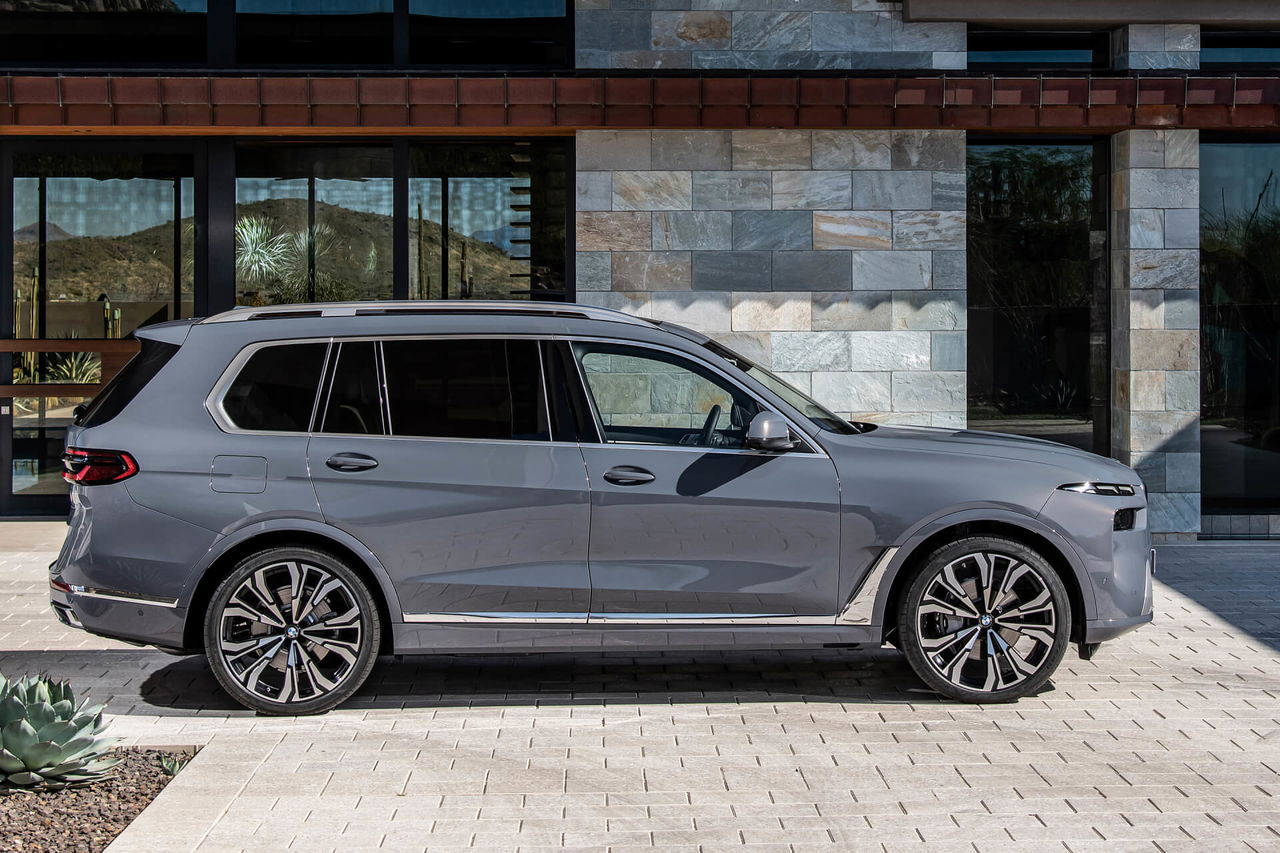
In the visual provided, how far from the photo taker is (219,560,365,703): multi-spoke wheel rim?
675 cm

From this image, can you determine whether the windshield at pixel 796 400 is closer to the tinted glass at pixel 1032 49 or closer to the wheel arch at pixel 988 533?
the wheel arch at pixel 988 533

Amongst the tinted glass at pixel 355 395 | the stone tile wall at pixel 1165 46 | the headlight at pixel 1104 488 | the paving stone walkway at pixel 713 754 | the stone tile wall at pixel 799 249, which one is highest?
the stone tile wall at pixel 1165 46

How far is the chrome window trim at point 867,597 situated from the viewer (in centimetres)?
686

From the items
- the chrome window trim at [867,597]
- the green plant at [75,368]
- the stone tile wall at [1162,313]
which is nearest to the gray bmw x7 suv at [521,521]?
the chrome window trim at [867,597]

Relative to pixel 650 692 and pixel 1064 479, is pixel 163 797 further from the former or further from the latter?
pixel 1064 479

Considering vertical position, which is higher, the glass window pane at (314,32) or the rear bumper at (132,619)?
the glass window pane at (314,32)

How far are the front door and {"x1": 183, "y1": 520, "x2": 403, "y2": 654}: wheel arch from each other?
94cm

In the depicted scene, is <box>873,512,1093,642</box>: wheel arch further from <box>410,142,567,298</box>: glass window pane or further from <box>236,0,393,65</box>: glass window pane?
<box>236,0,393,65</box>: glass window pane

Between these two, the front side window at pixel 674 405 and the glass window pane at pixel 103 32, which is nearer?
the front side window at pixel 674 405

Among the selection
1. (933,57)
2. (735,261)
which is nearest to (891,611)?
(735,261)

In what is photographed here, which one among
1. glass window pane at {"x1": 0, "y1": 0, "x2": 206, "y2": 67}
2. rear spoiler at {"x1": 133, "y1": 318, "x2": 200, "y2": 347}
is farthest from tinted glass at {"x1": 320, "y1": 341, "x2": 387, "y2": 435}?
glass window pane at {"x1": 0, "y1": 0, "x2": 206, "y2": 67}

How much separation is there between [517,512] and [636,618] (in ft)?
2.34

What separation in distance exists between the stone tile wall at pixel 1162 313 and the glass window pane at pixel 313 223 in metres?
6.04

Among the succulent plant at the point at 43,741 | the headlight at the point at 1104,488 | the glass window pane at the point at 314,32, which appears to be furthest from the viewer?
the glass window pane at the point at 314,32
